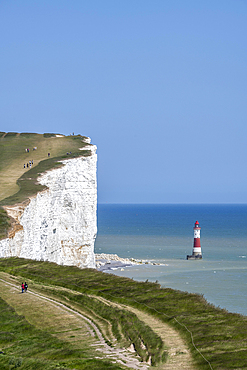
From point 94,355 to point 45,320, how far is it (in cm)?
573

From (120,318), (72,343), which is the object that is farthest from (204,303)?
(72,343)

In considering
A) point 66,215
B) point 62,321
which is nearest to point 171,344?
point 62,321

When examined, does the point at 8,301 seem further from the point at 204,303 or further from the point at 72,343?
the point at 204,303

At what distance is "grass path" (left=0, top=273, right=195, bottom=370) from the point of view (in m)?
15.1

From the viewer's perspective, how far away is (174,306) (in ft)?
70.3

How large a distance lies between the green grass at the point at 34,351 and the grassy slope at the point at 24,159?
643 inches

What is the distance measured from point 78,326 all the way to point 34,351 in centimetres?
317

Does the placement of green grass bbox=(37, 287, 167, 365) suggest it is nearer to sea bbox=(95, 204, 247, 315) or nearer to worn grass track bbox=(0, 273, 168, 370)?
worn grass track bbox=(0, 273, 168, 370)

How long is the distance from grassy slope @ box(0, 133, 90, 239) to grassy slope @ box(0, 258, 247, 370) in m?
6.82

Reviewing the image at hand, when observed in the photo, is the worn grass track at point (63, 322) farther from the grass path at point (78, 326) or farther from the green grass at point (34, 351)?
the green grass at point (34, 351)

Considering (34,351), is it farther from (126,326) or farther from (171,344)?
(171,344)

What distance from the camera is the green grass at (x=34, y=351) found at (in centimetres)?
1480

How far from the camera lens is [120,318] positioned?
19969 mm

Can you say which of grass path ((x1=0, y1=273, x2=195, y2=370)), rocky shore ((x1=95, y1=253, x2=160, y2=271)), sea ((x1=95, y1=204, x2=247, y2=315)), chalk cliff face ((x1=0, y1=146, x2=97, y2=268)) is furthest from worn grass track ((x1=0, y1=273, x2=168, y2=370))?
rocky shore ((x1=95, y1=253, x2=160, y2=271))
